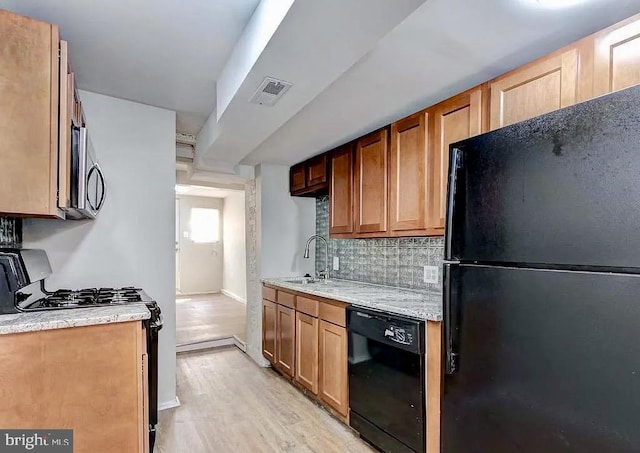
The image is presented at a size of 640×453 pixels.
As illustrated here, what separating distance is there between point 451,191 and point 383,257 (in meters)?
1.46

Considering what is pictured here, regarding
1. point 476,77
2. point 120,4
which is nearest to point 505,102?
point 476,77

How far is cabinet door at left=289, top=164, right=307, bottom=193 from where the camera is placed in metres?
3.47

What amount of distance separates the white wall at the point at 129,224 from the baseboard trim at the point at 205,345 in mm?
1378

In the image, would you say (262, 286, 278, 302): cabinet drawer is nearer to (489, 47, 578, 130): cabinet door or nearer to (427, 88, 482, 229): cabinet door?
(427, 88, 482, 229): cabinet door

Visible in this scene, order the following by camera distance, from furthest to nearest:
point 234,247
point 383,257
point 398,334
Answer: point 234,247, point 383,257, point 398,334

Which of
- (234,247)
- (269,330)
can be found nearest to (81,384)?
(269,330)

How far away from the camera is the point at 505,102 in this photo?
5.33ft

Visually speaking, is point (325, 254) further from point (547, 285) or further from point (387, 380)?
point (547, 285)

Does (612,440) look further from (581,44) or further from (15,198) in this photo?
(15,198)

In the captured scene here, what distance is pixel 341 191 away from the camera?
115 inches

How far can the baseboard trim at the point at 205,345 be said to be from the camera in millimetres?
3925

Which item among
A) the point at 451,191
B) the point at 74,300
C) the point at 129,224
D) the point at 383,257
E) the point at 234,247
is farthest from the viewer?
the point at 234,247

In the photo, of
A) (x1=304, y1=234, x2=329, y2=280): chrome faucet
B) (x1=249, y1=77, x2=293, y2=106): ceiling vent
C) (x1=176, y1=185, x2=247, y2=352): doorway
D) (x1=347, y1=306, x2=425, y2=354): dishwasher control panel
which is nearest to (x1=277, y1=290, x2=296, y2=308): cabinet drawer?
(x1=304, y1=234, x2=329, y2=280): chrome faucet

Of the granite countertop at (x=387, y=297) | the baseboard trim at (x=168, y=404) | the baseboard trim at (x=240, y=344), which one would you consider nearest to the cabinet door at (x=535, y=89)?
the granite countertop at (x=387, y=297)
